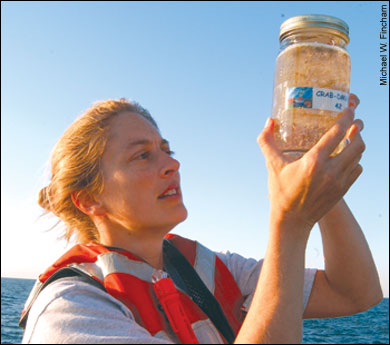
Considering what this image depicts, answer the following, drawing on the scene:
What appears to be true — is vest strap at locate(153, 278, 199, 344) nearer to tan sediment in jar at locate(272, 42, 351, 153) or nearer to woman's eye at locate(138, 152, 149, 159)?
woman's eye at locate(138, 152, 149, 159)

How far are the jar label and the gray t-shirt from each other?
1.17 meters

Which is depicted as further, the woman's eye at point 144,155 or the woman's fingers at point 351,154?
the woman's eye at point 144,155

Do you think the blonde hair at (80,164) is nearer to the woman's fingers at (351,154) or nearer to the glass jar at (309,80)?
the glass jar at (309,80)

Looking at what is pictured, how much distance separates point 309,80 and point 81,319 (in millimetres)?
1455

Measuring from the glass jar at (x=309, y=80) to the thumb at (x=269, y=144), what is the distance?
59 mm

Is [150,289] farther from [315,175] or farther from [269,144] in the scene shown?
[315,175]

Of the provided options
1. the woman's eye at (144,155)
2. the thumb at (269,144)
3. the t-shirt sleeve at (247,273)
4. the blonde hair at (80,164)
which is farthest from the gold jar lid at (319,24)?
the t-shirt sleeve at (247,273)

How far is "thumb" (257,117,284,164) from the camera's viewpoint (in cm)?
174

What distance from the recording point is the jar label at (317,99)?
1811mm

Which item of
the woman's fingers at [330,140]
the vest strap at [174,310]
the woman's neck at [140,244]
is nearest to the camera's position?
the woman's fingers at [330,140]

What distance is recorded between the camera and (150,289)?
7.75 ft

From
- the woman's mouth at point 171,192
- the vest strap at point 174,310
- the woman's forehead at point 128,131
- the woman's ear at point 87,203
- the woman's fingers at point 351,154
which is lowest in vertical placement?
the vest strap at point 174,310

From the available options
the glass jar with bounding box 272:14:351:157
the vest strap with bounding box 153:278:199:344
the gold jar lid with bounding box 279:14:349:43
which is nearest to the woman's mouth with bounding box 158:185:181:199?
the vest strap with bounding box 153:278:199:344

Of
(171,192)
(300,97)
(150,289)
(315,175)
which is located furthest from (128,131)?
(315,175)
